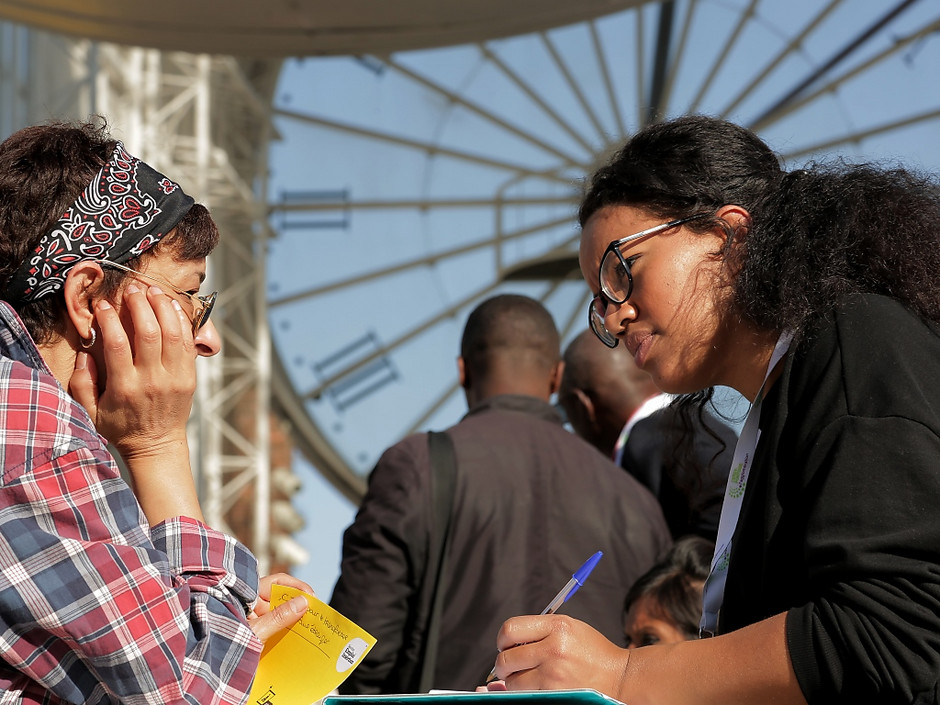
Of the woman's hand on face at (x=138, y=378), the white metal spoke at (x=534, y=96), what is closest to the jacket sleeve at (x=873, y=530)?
the woman's hand on face at (x=138, y=378)

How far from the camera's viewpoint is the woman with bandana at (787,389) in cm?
132

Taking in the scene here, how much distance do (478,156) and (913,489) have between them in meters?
10.6

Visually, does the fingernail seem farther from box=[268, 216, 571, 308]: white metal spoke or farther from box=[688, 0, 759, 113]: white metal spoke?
box=[688, 0, 759, 113]: white metal spoke

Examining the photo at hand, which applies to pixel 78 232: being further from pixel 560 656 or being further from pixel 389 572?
pixel 389 572

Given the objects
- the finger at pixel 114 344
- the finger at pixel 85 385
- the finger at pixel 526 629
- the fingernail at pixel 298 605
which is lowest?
the fingernail at pixel 298 605

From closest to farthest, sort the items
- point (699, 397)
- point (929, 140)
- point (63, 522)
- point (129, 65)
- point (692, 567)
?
1. point (63, 522)
2. point (699, 397)
3. point (692, 567)
4. point (129, 65)
5. point (929, 140)

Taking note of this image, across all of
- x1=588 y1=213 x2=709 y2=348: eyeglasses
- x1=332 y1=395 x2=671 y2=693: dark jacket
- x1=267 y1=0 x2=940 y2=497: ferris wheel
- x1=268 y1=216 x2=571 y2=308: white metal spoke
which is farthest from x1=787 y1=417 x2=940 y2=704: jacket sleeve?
x1=268 y1=216 x2=571 y2=308: white metal spoke

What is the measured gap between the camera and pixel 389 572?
8.98 ft

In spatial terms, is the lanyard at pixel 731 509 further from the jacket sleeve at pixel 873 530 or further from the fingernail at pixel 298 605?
the fingernail at pixel 298 605

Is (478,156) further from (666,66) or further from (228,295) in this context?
(228,295)

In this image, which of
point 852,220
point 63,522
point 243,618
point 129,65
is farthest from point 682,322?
point 129,65

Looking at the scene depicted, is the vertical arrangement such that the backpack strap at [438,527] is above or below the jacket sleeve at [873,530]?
below

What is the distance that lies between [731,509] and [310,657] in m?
0.59

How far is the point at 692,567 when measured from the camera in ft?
8.70
